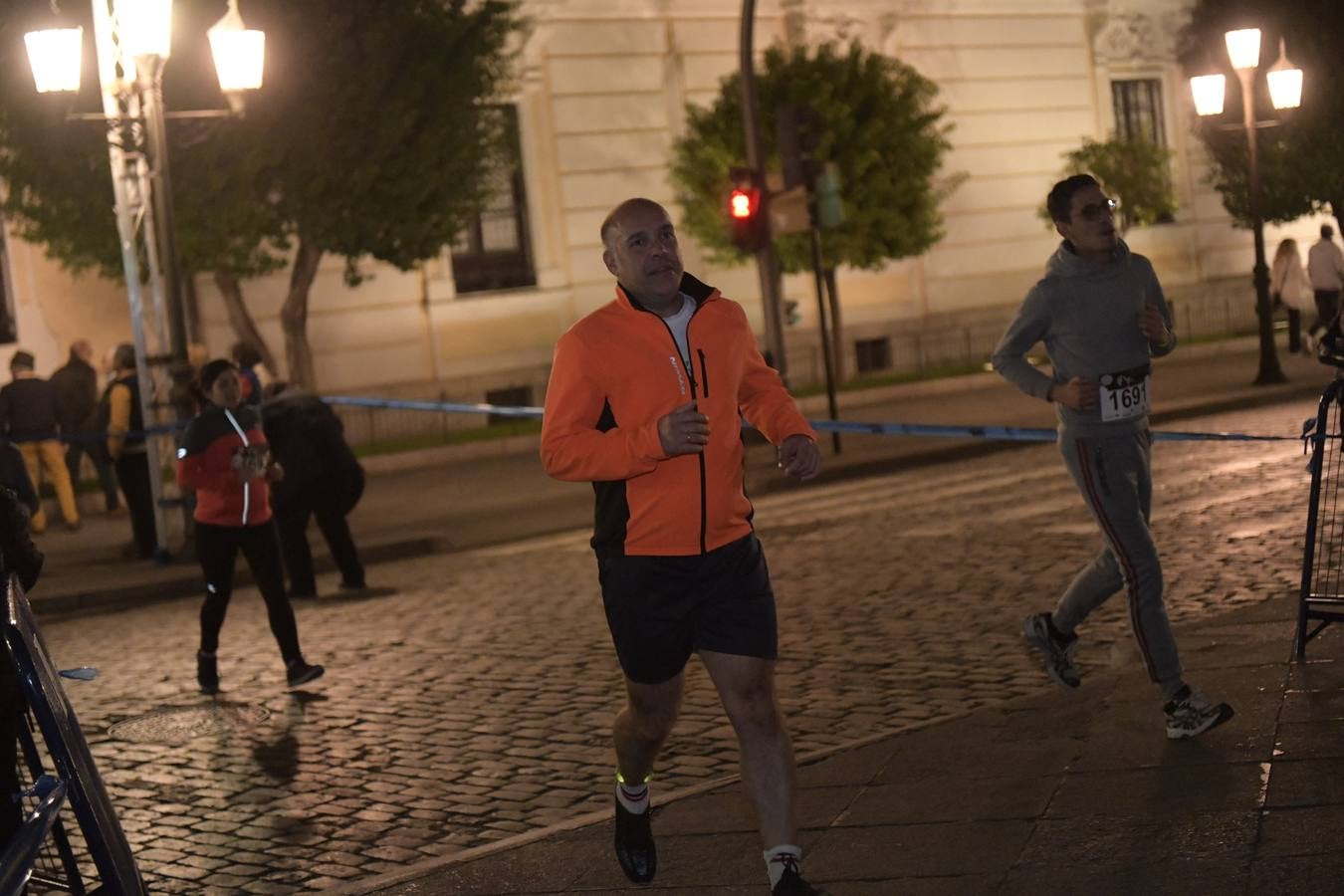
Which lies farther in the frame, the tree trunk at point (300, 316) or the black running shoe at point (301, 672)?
the tree trunk at point (300, 316)

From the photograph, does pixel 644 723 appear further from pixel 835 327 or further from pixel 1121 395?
pixel 835 327

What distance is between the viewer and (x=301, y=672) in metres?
9.74

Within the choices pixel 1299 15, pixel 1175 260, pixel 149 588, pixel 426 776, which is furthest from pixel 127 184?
pixel 1175 260

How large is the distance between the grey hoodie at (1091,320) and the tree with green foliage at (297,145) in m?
15.5

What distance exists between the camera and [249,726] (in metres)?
8.96

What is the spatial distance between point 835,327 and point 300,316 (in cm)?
845

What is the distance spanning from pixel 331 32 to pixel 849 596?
1302 centimetres

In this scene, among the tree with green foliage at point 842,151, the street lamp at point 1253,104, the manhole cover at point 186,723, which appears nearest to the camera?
the manhole cover at point 186,723

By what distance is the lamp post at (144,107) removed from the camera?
48.7 ft

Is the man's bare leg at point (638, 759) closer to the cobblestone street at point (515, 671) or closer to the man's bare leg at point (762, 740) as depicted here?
the man's bare leg at point (762, 740)

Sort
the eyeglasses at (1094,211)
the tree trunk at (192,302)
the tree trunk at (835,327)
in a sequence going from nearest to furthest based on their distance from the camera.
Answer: the eyeglasses at (1094,211) → the tree trunk at (192,302) → the tree trunk at (835,327)

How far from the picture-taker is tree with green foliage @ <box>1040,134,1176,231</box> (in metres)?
32.9

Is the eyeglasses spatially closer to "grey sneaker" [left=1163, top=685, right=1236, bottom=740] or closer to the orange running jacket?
"grey sneaker" [left=1163, top=685, right=1236, bottom=740]

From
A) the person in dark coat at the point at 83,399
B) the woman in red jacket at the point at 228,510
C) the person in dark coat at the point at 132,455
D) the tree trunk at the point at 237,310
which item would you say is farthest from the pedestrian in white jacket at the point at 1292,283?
the woman in red jacket at the point at 228,510
